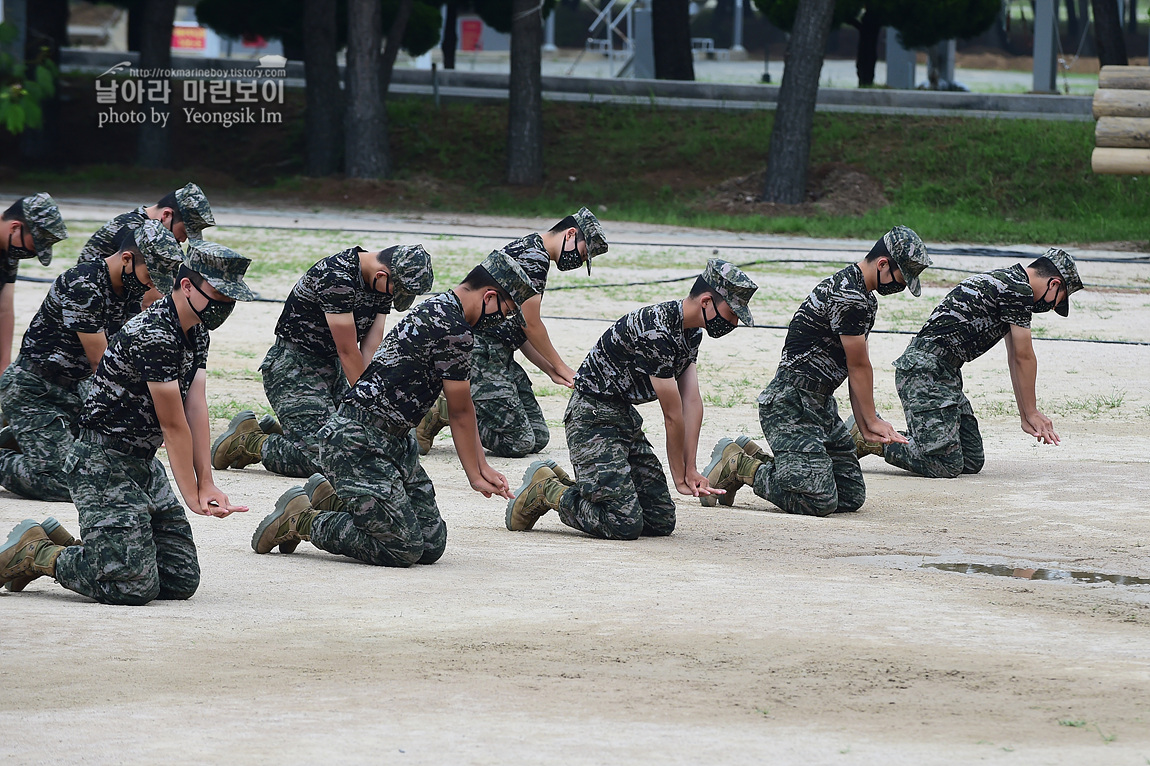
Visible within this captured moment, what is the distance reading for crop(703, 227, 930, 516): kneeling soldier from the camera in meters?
9.02

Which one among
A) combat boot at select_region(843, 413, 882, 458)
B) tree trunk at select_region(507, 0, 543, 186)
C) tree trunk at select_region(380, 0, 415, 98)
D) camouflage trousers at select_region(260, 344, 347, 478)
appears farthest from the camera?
tree trunk at select_region(380, 0, 415, 98)

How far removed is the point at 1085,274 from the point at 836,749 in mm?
16116

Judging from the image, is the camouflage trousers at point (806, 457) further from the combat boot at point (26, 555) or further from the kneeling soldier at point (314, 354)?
the combat boot at point (26, 555)

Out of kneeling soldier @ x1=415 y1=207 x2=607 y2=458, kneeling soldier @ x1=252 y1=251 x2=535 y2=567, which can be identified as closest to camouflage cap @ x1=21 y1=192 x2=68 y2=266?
kneeling soldier @ x1=415 y1=207 x2=607 y2=458

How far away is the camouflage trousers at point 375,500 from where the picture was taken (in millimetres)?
7371

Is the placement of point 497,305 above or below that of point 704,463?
above

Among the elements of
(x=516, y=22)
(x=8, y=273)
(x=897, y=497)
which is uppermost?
(x=516, y=22)

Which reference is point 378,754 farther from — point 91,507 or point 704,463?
point 704,463

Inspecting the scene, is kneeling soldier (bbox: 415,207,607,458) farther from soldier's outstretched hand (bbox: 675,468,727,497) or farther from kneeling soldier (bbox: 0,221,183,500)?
kneeling soldier (bbox: 0,221,183,500)

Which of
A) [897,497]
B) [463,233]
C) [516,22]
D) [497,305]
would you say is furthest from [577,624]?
[516,22]

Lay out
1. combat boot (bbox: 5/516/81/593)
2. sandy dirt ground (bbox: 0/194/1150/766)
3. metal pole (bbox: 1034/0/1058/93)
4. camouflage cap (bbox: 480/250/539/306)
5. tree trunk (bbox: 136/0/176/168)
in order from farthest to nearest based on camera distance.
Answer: metal pole (bbox: 1034/0/1058/93), tree trunk (bbox: 136/0/176/168), camouflage cap (bbox: 480/250/539/306), combat boot (bbox: 5/516/81/593), sandy dirt ground (bbox: 0/194/1150/766)

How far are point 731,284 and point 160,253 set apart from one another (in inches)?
120

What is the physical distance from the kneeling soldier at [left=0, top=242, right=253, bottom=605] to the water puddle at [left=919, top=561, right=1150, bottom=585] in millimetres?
3651

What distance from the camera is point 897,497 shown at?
9734 mm
